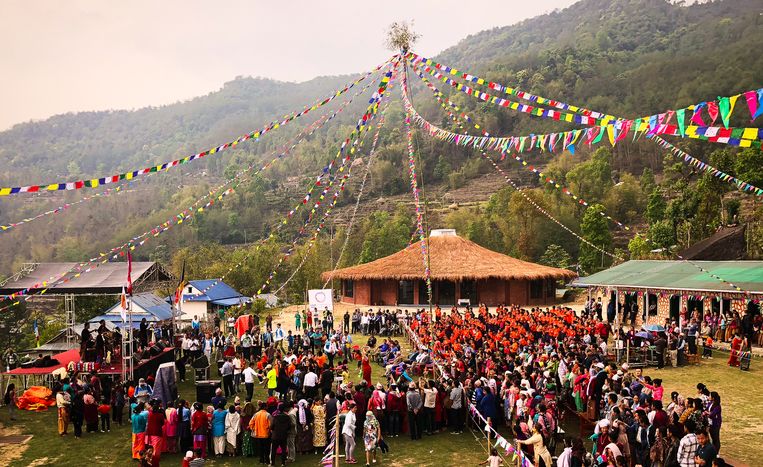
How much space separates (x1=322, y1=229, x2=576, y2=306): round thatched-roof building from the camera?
114 ft

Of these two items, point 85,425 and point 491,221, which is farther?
point 491,221

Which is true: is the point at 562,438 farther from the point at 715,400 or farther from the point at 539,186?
the point at 539,186

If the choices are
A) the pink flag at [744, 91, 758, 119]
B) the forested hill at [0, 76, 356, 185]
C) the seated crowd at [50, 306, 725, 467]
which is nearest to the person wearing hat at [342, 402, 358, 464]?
the seated crowd at [50, 306, 725, 467]

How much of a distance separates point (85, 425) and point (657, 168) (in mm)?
75994

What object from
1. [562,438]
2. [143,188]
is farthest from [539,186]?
[143,188]

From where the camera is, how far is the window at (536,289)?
36312 mm

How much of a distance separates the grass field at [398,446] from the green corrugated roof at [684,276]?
6581 millimetres

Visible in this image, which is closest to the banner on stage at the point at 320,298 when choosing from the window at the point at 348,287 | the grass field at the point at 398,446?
the grass field at the point at 398,446

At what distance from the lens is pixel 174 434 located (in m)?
11.6

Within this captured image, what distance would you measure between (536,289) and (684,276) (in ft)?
43.4

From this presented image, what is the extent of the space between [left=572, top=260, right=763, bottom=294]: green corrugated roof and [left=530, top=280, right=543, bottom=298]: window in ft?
24.3

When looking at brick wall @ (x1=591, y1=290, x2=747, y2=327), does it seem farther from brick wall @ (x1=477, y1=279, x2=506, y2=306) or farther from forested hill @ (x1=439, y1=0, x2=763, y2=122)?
forested hill @ (x1=439, y1=0, x2=763, y2=122)

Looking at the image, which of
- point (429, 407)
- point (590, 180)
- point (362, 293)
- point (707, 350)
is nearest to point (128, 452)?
point (429, 407)

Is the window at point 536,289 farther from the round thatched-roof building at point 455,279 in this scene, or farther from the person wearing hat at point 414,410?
the person wearing hat at point 414,410
